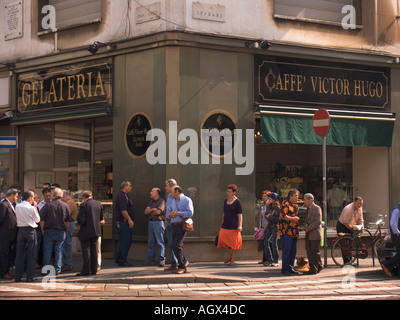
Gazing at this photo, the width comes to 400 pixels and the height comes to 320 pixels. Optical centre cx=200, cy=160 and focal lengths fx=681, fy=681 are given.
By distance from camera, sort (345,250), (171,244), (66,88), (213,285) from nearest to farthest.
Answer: (213,285) → (171,244) → (345,250) → (66,88)

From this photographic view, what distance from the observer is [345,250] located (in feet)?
50.5

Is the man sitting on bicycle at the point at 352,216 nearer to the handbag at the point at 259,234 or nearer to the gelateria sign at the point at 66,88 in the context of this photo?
the handbag at the point at 259,234

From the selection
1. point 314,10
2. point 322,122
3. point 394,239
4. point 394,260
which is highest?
point 314,10

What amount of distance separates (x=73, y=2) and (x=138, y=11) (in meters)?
2.85

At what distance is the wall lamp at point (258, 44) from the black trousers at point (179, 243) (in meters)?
4.88

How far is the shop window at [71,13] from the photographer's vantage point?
57.5 feet

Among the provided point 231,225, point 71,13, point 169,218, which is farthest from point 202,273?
point 71,13

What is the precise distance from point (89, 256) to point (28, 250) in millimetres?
1258

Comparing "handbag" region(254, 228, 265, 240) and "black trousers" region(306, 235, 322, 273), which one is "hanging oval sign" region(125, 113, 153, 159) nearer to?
"handbag" region(254, 228, 265, 240)

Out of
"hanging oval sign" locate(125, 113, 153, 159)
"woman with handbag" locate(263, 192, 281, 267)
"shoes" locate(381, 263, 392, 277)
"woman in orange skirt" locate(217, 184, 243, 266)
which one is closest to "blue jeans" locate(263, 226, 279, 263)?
"woman with handbag" locate(263, 192, 281, 267)

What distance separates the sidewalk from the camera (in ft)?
43.9

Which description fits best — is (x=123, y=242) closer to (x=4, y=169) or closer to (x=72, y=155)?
(x=72, y=155)
